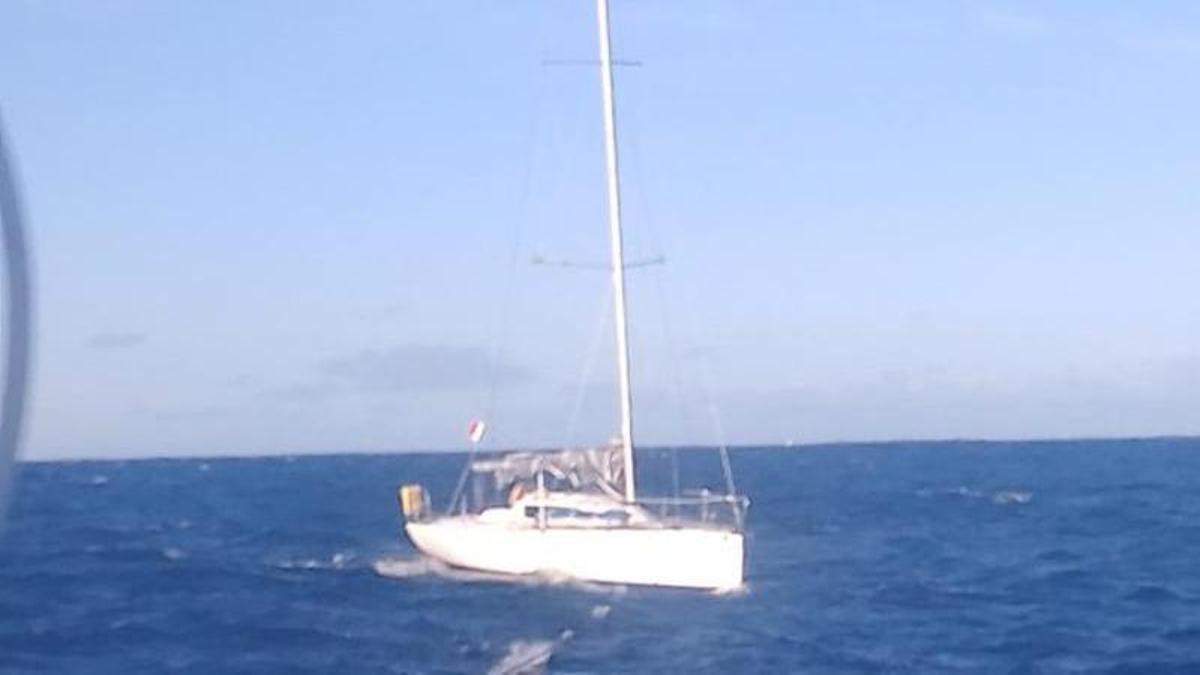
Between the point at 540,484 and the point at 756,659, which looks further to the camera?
the point at 540,484

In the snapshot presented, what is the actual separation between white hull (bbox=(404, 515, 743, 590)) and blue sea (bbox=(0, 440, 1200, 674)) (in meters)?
0.41

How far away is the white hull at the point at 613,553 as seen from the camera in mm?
41531

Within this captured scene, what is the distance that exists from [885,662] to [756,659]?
173cm

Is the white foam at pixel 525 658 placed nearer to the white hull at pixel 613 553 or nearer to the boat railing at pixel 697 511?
the white hull at pixel 613 553

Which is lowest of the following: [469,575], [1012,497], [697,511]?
[1012,497]

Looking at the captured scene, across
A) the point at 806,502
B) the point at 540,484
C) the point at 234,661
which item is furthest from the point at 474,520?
the point at 806,502

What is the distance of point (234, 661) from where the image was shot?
3072 cm

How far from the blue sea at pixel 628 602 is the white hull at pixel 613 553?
16.3 inches

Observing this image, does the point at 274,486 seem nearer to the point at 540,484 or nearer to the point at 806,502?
the point at 806,502

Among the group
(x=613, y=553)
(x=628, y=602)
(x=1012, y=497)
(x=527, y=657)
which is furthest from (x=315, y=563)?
(x=1012, y=497)

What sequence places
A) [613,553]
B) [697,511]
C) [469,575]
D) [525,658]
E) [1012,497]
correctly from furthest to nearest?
[1012,497] → [697,511] → [469,575] → [613,553] → [525,658]

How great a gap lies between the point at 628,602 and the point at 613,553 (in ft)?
6.10

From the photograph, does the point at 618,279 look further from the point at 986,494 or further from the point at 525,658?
the point at 986,494

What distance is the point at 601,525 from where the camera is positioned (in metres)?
43.2
